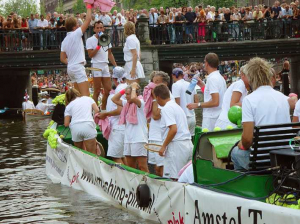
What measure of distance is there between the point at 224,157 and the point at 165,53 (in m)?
26.9

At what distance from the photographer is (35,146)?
68.8 feet

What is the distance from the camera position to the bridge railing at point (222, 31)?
34.4m

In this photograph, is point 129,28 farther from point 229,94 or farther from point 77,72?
point 229,94

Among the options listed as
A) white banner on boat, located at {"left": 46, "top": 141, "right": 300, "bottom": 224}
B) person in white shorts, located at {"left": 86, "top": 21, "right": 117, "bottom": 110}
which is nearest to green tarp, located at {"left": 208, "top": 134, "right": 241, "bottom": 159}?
white banner on boat, located at {"left": 46, "top": 141, "right": 300, "bottom": 224}

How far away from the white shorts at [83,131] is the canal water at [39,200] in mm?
968

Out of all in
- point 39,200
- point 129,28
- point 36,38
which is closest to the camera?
point 39,200

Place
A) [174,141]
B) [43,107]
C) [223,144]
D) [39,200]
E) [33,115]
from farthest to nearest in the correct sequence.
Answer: [43,107] < [33,115] < [39,200] < [174,141] < [223,144]

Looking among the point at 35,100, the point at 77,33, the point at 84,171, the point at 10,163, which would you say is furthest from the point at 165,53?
the point at 84,171

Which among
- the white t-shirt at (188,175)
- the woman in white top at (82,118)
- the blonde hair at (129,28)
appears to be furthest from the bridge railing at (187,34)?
the white t-shirt at (188,175)

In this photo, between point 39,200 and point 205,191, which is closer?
point 205,191

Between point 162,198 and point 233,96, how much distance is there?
190cm

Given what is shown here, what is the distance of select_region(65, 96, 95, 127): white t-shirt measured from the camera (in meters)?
12.8

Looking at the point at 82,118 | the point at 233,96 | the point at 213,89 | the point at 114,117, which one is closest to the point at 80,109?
the point at 82,118

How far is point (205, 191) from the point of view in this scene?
7.45 metres
